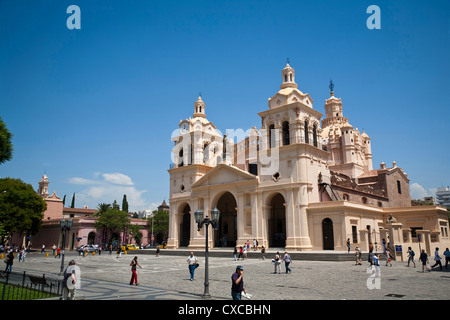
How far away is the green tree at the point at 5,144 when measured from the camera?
1860 cm

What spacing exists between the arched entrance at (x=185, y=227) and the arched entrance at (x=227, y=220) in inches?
174

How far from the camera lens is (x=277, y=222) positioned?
131ft

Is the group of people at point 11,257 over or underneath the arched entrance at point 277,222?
underneath

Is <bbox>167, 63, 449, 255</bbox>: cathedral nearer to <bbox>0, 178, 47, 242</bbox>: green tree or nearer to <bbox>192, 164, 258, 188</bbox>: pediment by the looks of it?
<bbox>192, 164, 258, 188</bbox>: pediment

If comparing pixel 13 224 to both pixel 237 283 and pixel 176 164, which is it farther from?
pixel 237 283

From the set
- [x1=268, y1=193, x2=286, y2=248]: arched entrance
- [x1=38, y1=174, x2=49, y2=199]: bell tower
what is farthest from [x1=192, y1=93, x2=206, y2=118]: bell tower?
[x1=38, y1=174, x2=49, y2=199]: bell tower

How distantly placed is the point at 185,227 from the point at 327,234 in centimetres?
2011

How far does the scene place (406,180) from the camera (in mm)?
55125

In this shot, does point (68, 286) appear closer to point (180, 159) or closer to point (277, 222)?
point (277, 222)

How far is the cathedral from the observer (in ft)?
112

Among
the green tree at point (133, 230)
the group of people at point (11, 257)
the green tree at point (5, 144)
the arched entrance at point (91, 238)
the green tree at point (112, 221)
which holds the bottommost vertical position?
the group of people at point (11, 257)

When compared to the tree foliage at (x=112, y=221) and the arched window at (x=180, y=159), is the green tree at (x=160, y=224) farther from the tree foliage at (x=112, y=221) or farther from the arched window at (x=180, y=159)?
the arched window at (x=180, y=159)

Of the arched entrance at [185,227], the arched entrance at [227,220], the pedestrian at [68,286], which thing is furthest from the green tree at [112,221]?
the pedestrian at [68,286]
